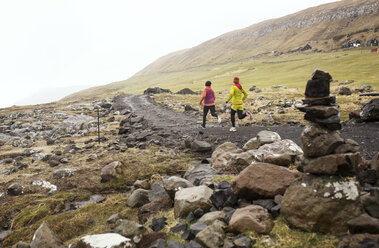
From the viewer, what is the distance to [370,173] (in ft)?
19.1

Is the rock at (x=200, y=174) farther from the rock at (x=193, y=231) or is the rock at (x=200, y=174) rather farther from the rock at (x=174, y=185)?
the rock at (x=193, y=231)

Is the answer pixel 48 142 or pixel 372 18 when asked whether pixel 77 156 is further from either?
pixel 372 18

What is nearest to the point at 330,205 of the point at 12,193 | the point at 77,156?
the point at 12,193

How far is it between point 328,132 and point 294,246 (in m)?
2.69

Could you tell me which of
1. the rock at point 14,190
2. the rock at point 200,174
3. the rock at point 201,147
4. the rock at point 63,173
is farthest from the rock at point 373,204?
the rock at point 14,190

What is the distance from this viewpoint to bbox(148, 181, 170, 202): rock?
29.3 feet

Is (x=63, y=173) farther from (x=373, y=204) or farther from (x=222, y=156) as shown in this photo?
(x=373, y=204)

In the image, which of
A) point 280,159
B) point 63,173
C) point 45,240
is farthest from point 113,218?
point 280,159

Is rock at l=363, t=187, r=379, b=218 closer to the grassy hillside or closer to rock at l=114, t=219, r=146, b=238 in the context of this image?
rock at l=114, t=219, r=146, b=238

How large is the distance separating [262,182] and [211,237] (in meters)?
2.16

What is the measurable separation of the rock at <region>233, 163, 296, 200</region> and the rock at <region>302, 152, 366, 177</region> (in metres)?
0.97

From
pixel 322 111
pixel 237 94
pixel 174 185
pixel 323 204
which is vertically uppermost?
pixel 322 111

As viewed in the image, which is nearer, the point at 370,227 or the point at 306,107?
the point at 370,227

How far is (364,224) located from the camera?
4.36 metres
